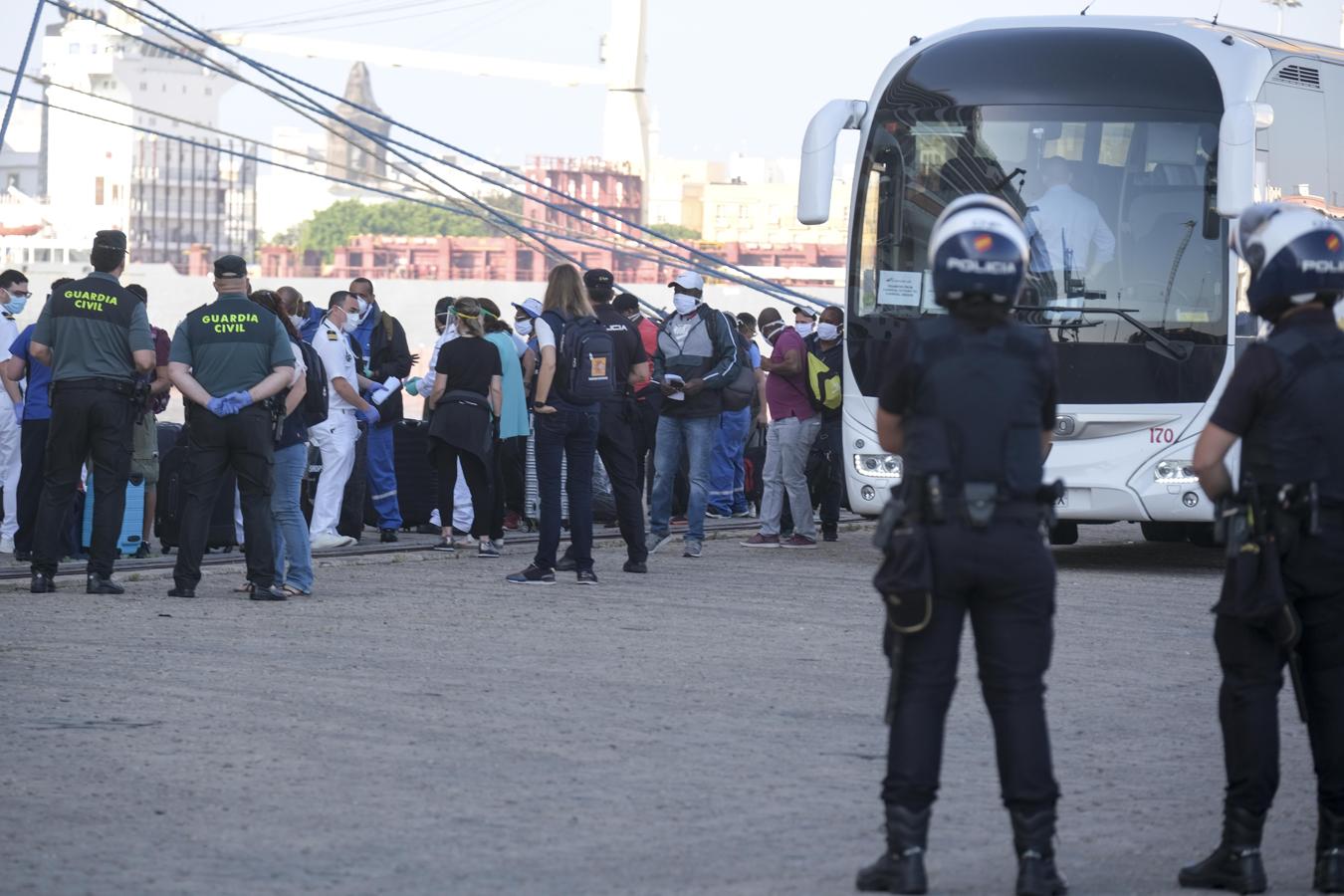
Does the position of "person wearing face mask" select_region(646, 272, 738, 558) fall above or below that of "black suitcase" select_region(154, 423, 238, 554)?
above

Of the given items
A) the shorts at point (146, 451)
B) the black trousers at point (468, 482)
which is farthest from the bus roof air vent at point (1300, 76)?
the shorts at point (146, 451)

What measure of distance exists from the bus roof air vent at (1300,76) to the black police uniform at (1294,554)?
336 inches

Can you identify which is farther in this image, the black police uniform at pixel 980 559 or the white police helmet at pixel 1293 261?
the white police helmet at pixel 1293 261

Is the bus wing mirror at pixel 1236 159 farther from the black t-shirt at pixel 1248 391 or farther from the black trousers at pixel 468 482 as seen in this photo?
the black t-shirt at pixel 1248 391

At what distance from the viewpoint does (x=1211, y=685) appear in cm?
845

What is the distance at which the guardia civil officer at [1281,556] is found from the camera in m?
5.02

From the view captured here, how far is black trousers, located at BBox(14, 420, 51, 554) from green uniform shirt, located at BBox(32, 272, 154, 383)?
6.93 ft

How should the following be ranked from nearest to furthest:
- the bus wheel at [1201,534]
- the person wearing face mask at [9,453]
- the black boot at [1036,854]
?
the black boot at [1036,854] → the person wearing face mask at [9,453] → the bus wheel at [1201,534]

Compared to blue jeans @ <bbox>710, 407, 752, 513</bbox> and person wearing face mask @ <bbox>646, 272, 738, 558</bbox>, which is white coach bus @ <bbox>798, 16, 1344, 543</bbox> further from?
blue jeans @ <bbox>710, 407, 752, 513</bbox>

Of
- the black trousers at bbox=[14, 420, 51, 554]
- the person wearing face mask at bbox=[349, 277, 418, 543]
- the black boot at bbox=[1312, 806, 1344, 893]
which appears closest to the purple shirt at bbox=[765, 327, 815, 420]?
the person wearing face mask at bbox=[349, 277, 418, 543]

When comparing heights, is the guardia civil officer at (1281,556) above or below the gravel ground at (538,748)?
above

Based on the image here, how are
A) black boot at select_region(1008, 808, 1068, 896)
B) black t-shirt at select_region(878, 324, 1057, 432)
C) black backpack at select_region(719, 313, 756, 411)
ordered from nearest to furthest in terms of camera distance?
1. black boot at select_region(1008, 808, 1068, 896)
2. black t-shirt at select_region(878, 324, 1057, 432)
3. black backpack at select_region(719, 313, 756, 411)

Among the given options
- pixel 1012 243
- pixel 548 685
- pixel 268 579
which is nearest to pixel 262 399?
pixel 268 579

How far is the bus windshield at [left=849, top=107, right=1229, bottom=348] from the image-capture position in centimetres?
1260
